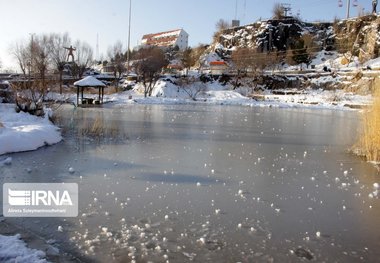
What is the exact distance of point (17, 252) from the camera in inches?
186

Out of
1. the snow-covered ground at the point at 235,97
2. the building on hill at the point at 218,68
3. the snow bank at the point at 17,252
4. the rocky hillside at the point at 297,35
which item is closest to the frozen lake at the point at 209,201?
the snow bank at the point at 17,252

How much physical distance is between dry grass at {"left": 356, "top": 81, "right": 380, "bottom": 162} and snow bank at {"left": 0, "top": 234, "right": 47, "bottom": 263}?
32.0 ft

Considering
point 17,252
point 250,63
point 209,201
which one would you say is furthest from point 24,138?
point 250,63

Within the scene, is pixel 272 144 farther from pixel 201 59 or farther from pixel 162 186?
pixel 201 59

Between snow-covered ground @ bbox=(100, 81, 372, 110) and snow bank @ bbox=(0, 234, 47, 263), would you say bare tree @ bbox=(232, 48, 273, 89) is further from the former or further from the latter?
snow bank @ bbox=(0, 234, 47, 263)

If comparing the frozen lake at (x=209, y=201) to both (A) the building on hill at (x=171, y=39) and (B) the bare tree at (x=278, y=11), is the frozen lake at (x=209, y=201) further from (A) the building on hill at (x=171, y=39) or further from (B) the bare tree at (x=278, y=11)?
(A) the building on hill at (x=171, y=39)

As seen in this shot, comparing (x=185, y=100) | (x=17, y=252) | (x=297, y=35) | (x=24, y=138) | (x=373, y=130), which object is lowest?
(x=17, y=252)

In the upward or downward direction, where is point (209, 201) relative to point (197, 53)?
downward

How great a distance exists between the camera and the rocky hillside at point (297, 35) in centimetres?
5981

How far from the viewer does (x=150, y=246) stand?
5.19m

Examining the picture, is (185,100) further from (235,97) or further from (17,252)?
(17,252)

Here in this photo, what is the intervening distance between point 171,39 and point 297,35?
37.3 metres

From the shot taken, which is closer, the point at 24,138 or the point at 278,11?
the point at 24,138

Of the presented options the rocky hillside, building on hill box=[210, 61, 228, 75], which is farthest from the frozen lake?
the rocky hillside
